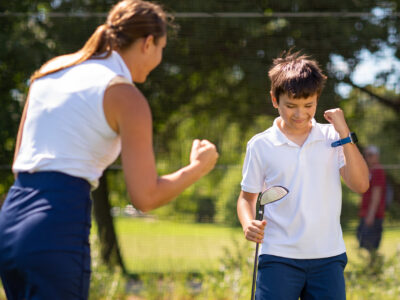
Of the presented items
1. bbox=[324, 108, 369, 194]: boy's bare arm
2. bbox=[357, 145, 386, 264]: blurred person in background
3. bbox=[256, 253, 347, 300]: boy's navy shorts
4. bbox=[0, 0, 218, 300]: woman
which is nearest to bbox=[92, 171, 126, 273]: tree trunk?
bbox=[357, 145, 386, 264]: blurred person in background

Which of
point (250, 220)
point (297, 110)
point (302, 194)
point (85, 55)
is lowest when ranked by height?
point (250, 220)

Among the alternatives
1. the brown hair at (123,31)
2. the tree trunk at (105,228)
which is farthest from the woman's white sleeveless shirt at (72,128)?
the tree trunk at (105,228)

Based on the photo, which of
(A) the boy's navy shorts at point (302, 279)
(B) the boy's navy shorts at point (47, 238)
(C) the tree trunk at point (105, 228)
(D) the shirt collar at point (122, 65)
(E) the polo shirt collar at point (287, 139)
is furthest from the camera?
(C) the tree trunk at point (105, 228)

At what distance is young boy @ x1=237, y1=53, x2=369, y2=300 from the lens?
270 centimetres

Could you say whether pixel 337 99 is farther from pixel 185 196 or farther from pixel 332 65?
pixel 185 196

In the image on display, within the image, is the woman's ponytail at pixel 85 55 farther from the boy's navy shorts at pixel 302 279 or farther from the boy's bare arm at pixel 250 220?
the boy's navy shorts at pixel 302 279

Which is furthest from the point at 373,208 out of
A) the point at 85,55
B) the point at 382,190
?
the point at 85,55

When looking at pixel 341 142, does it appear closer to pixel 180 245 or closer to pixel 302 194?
pixel 302 194

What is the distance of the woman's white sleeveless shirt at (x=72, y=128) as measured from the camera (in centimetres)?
190

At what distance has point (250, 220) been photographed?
278 cm

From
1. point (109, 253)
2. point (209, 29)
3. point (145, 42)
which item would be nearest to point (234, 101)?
point (209, 29)

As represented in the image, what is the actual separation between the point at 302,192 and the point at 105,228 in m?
3.20

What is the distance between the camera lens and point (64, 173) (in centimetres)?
188

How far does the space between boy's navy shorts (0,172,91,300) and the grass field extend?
11.0 feet
